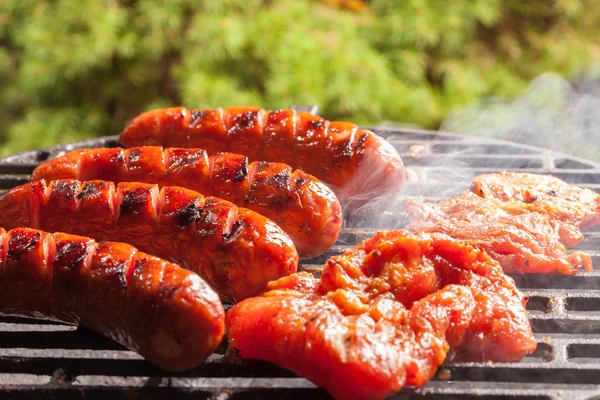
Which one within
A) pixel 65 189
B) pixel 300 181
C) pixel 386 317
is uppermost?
pixel 300 181

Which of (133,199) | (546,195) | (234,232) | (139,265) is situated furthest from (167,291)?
Result: (546,195)

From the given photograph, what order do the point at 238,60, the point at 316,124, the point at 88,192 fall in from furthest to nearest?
the point at 238,60
the point at 316,124
the point at 88,192

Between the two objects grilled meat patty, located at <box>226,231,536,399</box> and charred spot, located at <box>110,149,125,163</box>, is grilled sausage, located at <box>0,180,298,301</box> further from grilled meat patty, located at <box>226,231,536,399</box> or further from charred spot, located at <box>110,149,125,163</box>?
charred spot, located at <box>110,149,125,163</box>

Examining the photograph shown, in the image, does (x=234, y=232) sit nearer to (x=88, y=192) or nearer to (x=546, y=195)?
(x=88, y=192)

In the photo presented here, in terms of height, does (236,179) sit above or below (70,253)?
above

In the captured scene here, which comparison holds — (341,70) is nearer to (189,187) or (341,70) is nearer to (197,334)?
(189,187)

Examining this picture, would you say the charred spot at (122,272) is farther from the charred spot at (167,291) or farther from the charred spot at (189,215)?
the charred spot at (189,215)

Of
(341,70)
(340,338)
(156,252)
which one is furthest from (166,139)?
(341,70)
